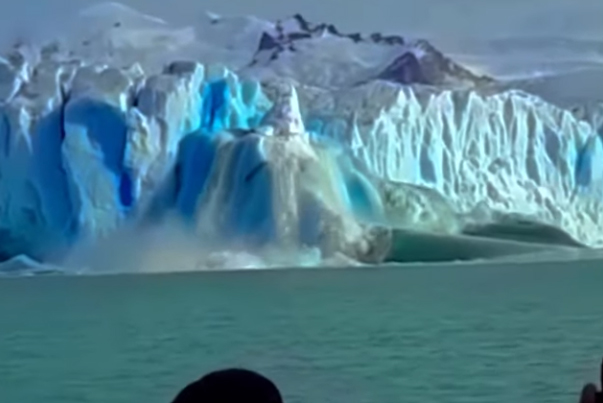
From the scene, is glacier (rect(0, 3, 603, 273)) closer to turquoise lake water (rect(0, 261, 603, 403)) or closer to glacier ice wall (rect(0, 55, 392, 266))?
glacier ice wall (rect(0, 55, 392, 266))

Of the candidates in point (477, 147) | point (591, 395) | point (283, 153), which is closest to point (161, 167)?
point (283, 153)

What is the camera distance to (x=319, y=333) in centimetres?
709

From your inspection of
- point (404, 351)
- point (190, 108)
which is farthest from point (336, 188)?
point (404, 351)

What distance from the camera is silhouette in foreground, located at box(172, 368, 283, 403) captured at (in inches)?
26.7

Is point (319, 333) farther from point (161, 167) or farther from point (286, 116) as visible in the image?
point (286, 116)

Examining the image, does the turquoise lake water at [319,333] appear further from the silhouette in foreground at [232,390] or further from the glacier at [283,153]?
the silhouette in foreground at [232,390]

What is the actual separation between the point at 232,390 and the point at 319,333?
643 cm

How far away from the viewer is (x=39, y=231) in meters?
10.3

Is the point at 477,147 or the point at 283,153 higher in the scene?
the point at 477,147

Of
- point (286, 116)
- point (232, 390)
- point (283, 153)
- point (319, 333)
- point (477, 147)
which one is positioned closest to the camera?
point (232, 390)

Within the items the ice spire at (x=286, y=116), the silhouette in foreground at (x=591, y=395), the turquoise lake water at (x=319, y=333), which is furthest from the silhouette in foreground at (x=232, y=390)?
the ice spire at (x=286, y=116)

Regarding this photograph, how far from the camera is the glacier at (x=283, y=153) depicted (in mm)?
10414

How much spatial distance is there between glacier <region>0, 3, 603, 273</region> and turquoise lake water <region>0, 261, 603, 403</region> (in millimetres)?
481

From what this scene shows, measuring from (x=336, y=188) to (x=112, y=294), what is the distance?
206cm
